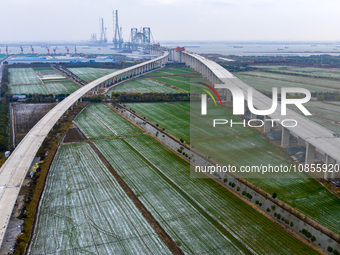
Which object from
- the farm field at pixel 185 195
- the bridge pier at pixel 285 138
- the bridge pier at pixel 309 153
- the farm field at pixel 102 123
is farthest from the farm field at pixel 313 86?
the farm field at pixel 102 123

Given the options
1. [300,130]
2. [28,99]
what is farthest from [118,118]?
[300,130]

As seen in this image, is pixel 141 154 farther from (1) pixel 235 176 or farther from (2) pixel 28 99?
(2) pixel 28 99

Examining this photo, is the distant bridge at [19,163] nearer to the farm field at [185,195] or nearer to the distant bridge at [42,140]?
the distant bridge at [42,140]

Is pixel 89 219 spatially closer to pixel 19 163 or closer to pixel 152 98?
pixel 19 163

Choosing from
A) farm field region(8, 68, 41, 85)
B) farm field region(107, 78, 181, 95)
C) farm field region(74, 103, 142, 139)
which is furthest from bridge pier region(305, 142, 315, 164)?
farm field region(8, 68, 41, 85)

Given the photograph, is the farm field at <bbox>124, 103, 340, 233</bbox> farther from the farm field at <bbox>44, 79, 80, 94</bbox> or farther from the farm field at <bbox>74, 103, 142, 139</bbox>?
the farm field at <bbox>44, 79, 80, 94</bbox>

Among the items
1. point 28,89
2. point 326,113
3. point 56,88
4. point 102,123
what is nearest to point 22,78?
point 28,89
